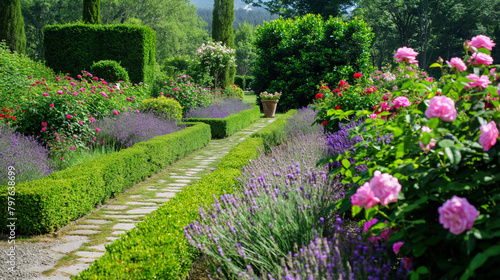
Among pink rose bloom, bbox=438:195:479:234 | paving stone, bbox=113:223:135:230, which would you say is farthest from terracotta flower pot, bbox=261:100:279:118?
pink rose bloom, bbox=438:195:479:234

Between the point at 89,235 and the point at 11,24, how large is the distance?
18.1 metres

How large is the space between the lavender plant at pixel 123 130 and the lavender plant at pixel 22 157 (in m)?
1.08

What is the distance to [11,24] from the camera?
666 inches

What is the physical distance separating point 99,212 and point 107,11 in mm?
35859

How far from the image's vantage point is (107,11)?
114 ft

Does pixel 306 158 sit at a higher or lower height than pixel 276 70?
lower

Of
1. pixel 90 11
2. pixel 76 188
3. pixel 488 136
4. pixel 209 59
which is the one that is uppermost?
pixel 90 11

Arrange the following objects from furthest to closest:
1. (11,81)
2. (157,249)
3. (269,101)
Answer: (269,101), (11,81), (157,249)

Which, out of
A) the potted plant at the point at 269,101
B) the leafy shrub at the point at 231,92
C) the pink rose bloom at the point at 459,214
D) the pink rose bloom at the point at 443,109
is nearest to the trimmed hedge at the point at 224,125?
the potted plant at the point at 269,101

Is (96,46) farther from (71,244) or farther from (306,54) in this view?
(71,244)

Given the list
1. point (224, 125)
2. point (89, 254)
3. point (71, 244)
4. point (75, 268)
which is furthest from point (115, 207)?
point (224, 125)

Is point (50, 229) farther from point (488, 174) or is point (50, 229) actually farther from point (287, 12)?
point (287, 12)

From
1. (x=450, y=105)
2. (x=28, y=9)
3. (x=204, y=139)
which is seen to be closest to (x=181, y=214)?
(x=450, y=105)

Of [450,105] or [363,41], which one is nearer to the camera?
[450,105]
